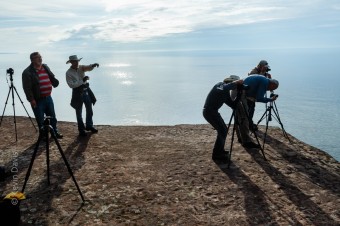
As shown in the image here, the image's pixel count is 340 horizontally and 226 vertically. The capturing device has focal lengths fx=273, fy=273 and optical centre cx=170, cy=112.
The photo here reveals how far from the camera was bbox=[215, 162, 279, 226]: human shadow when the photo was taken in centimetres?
559

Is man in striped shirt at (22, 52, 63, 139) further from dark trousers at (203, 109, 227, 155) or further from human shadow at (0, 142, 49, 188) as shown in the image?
dark trousers at (203, 109, 227, 155)

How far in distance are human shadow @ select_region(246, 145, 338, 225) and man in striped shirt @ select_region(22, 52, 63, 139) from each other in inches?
290

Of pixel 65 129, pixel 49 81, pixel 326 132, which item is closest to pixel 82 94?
pixel 49 81

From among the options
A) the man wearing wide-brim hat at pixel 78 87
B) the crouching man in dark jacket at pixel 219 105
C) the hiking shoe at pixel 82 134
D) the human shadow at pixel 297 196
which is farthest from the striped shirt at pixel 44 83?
the human shadow at pixel 297 196

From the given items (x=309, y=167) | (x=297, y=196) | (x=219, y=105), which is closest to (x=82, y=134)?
(x=219, y=105)

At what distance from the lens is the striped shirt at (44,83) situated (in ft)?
31.3

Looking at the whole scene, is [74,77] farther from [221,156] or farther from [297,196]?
[297,196]

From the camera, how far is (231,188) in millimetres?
6844

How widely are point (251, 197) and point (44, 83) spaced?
7.72 metres

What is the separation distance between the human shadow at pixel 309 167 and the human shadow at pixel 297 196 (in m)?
0.74

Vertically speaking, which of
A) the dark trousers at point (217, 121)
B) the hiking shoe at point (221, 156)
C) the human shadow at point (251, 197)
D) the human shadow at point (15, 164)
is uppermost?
the dark trousers at point (217, 121)

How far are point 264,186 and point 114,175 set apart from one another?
4.01m

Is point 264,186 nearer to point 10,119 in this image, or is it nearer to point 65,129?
point 65,129

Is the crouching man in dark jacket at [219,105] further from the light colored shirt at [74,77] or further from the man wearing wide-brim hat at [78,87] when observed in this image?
the light colored shirt at [74,77]
